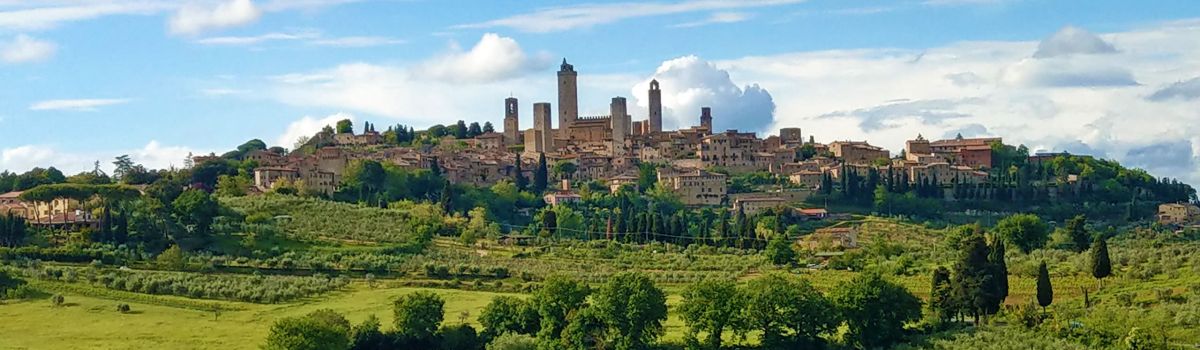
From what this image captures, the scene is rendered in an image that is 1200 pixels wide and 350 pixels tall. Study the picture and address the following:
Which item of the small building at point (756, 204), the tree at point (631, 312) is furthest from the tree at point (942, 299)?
the small building at point (756, 204)

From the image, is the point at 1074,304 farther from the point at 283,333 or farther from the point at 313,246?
the point at 313,246

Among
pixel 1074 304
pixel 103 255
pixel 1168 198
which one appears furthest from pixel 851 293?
pixel 1168 198

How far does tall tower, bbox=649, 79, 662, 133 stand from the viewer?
360 feet

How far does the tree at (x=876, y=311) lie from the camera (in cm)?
3766

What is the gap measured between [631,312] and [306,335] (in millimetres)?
8231

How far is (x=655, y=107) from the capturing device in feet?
361

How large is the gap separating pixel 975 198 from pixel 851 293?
44582mm

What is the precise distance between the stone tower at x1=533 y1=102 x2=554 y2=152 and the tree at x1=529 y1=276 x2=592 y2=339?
198 ft

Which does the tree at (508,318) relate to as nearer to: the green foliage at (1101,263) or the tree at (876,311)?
the tree at (876,311)

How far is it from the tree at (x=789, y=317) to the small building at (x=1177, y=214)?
4206 cm

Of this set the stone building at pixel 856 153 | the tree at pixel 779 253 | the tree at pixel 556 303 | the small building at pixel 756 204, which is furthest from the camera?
the stone building at pixel 856 153

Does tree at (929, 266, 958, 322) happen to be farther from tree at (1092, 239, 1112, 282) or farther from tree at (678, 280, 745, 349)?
tree at (678, 280, 745, 349)

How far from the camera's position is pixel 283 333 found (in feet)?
115

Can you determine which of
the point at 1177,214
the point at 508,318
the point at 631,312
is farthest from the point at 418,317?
the point at 1177,214
